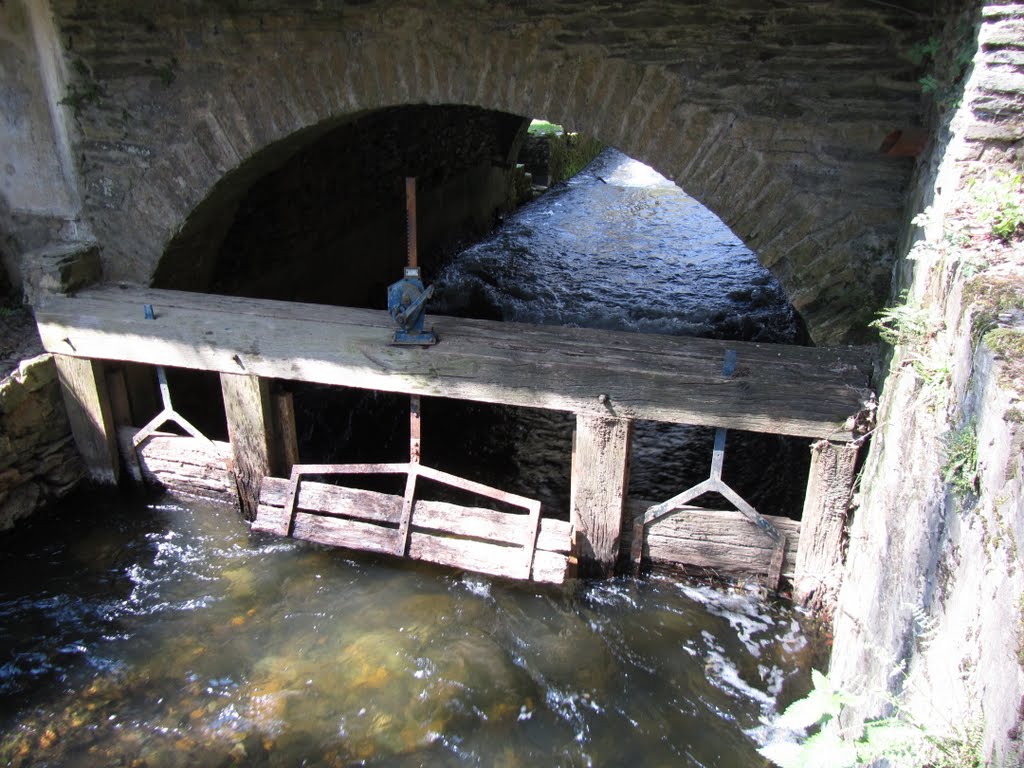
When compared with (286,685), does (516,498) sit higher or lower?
higher

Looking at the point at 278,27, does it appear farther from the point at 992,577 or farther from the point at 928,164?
the point at 992,577

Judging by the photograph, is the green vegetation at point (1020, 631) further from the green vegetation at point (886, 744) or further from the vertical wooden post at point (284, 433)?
the vertical wooden post at point (284, 433)

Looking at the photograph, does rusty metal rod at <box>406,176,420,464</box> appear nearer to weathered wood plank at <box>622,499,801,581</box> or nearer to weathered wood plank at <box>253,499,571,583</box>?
weathered wood plank at <box>253,499,571,583</box>

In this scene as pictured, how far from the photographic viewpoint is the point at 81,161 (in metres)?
4.77

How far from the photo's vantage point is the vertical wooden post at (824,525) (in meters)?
3.36

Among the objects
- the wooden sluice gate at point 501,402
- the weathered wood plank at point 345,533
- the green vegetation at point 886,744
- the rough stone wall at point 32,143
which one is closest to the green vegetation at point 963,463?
the green vegetation at point 886,744

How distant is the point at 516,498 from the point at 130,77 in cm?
334

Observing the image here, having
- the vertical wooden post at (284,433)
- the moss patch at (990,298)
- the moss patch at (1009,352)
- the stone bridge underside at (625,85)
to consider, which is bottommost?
the vertical wooden post at (284,433)

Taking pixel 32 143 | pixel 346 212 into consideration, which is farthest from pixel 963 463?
pixel 346 212

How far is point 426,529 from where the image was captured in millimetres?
4035

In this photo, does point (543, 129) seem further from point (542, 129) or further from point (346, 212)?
point (346, 212)

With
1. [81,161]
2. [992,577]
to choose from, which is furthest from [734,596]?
[81,161]

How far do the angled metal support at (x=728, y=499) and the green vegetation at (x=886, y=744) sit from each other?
5.15 ft

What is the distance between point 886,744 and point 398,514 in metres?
2.74
